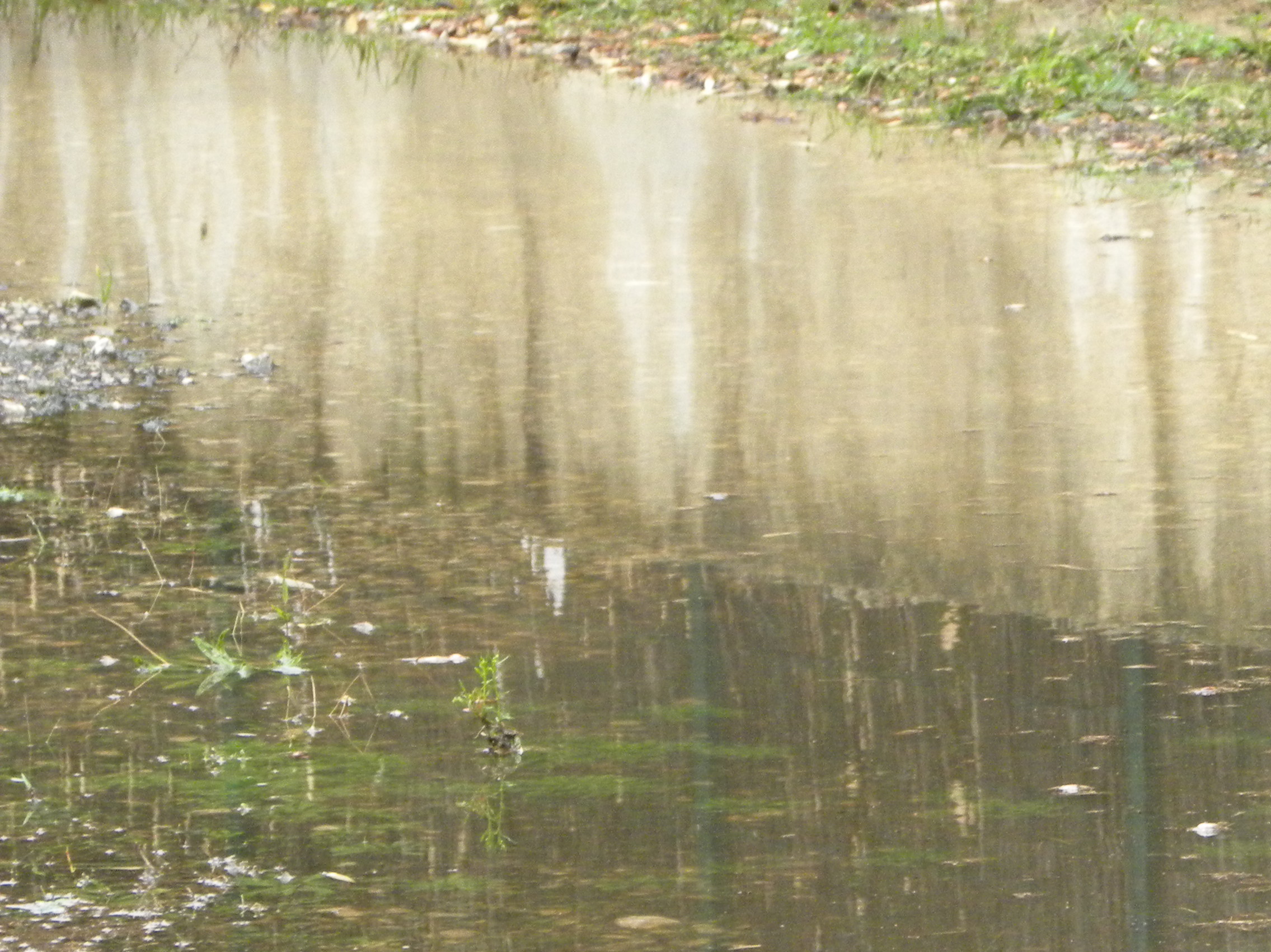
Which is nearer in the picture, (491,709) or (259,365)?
(491,709)

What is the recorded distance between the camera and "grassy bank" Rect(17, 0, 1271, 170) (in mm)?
9008

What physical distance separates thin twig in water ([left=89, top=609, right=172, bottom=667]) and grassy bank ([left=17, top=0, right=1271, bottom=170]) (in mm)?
5494

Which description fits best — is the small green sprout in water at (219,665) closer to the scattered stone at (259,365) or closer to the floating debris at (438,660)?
the floating debris at (438,660)

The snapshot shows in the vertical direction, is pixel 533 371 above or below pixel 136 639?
above

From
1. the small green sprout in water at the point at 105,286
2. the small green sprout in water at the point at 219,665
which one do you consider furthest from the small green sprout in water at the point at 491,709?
the small green sprout in water at the point at 105,286

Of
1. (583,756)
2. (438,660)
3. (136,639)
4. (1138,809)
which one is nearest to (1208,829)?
(1138,809)

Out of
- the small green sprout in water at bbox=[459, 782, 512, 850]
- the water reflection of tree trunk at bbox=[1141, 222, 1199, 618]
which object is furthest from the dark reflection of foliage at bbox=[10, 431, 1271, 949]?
the water reflection of tree trunk at bbox=[1141, 222, 1199, 618]

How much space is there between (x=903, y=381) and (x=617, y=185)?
9.07 ft

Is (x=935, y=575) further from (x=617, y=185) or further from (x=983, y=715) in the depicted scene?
(x=617, y=185)

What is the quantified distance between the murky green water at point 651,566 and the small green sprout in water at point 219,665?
0.06 m

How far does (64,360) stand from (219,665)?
7.96 ft

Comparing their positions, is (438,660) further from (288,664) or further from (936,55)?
(936,55)

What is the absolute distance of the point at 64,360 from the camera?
593cm

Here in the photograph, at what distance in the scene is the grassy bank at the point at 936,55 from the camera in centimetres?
901
